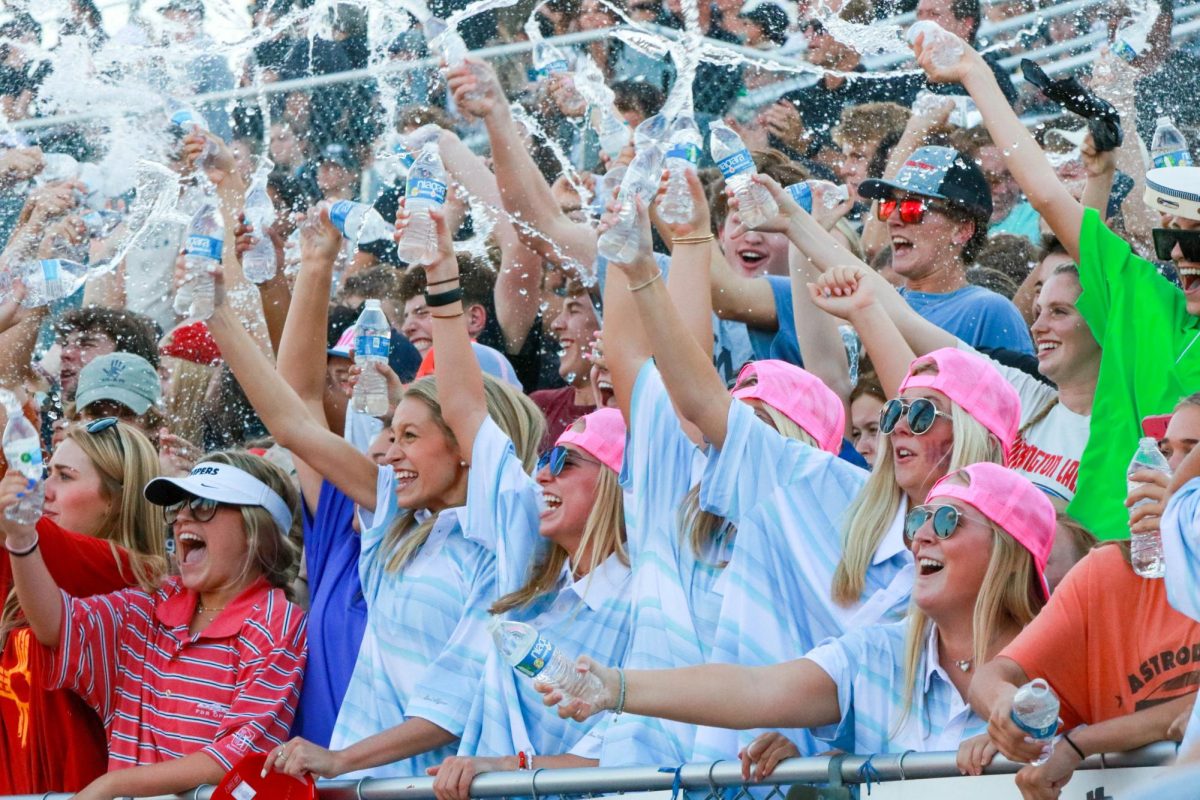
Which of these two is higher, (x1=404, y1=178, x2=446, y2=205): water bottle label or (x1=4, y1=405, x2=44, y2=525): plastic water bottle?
(x1=404, y1=178, x2=446, y2=205): water bottle label

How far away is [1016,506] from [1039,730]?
628 mm

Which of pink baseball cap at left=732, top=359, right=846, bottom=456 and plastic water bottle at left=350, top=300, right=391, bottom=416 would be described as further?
plastic water bottle at left=350, top=300, right=391, bottom=416

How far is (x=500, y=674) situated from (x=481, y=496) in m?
0.47

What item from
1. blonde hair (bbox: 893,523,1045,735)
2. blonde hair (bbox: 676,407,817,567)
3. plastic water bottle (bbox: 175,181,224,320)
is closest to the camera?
blonde hair (bbox: 893,523,1045,735)

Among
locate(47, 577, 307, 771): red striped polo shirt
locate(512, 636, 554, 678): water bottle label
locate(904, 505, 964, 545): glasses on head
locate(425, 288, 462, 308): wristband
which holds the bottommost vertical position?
locate(47, 577, 307, 771): red striped polo shirt

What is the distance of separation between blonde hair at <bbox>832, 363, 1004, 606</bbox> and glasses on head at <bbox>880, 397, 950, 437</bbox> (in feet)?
0.11

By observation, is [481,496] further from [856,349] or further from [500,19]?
[500,19]

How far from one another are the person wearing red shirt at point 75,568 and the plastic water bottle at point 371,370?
71 centimetres

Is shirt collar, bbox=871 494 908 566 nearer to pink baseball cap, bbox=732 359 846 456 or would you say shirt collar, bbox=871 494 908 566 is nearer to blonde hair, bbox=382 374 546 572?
pink baseball cap, bbox=732 359 846 456

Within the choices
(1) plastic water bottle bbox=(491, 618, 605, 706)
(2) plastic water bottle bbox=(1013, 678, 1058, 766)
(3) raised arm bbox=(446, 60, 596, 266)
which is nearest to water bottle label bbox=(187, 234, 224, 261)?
(3) raised arm bbox=(446, 60, 596, 266)

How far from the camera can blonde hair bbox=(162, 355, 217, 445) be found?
6.48 meters

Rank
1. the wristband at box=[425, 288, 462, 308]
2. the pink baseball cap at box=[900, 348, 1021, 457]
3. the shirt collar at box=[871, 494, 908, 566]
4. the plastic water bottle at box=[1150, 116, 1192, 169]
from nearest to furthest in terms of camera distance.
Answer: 1. the shirt collar at box=[871, 494, 908, 566]
2. the pink baseball cap at box=[900, 348, 1021, 457]
3. the plastic water bottle at box=[1150, 116, 1192, 169]
4. the wristband at box=[425, 288, 462, 308]

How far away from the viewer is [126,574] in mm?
5340

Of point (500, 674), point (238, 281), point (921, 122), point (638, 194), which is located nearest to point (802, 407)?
point (638, 194)
